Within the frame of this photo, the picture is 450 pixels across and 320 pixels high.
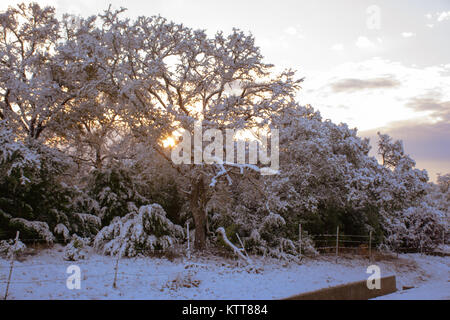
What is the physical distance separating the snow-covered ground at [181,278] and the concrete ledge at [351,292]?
0.53m

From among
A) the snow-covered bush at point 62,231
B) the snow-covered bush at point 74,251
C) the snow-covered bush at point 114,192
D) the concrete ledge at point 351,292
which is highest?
the snow-covered bush at point 114,192

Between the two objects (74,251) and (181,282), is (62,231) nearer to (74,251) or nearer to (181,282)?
(74,251)

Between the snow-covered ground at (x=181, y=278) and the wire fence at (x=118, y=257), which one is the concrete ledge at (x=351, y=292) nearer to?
→ the snow-covered ground at (x=181, y=278)

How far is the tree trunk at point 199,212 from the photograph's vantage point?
14564 millimetres

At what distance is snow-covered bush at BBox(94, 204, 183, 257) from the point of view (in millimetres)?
12328

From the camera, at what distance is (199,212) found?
14.7 metres

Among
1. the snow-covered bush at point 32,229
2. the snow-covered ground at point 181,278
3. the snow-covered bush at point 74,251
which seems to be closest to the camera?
the snow-covered ground at point 181,278

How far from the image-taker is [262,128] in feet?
46.4

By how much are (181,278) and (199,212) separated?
A: 502 cm

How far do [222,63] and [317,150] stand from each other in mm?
6692

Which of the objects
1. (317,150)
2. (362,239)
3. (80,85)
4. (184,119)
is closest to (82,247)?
(184,119)

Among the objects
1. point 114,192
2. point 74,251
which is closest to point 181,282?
point 74,251

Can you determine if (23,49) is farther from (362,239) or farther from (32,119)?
(362,239)

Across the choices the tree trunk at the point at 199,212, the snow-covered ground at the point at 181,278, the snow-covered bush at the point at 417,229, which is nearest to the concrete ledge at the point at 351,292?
the snow-covered ground at the point at 181,278
